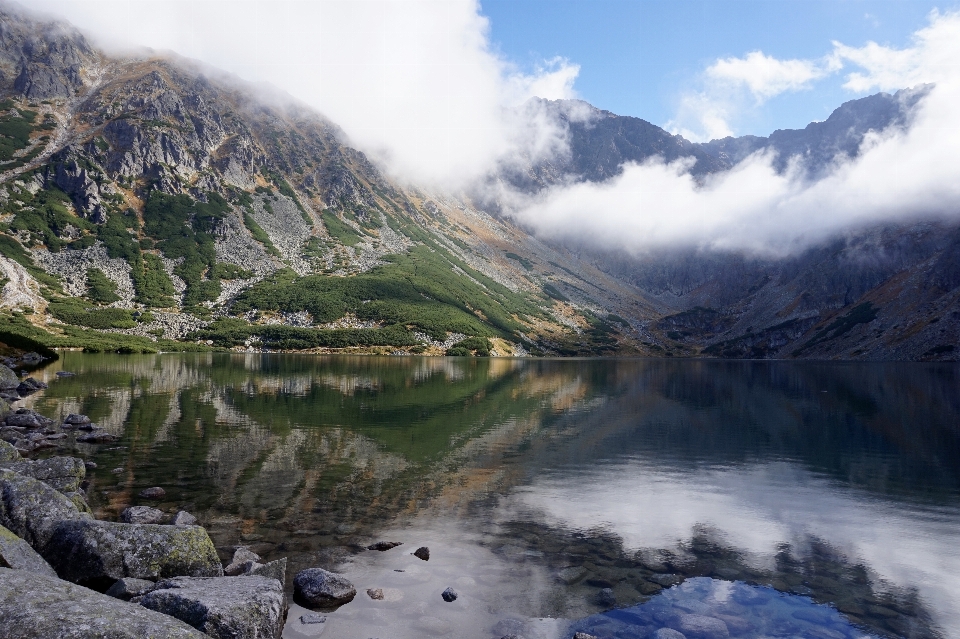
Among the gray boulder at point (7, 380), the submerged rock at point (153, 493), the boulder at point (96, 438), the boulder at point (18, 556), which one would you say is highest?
the boulder at point (18, 556)

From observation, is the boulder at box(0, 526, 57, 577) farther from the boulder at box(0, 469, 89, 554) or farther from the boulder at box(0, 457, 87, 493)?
the boulder at box(0, 457, 87, 493)

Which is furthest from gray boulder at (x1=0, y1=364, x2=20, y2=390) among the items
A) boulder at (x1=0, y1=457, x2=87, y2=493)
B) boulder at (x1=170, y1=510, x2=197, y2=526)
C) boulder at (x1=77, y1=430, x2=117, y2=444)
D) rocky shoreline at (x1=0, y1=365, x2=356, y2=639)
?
boulder at (x1=170, y1=510, x2=197, y2=526)

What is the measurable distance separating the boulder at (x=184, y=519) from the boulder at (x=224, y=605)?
6650mm

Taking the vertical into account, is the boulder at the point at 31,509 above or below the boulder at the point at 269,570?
above

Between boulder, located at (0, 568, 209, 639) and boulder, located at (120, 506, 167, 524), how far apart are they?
10647mm

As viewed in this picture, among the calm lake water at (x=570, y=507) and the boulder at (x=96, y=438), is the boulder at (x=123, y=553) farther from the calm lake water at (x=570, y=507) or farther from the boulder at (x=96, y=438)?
the boulder at (x=96, y=438)

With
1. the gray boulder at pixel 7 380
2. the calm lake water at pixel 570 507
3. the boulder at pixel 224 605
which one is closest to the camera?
the boulder at pixel 224 605

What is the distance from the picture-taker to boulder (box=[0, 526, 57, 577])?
9.77 m

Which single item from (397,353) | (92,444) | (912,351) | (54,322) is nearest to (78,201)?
(54,322)

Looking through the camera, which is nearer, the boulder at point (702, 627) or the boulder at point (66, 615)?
the boulder at point (66, 615)

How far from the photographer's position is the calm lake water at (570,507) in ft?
43.4

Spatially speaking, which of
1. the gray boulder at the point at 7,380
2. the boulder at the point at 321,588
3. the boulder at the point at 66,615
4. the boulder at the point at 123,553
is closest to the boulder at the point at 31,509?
the boulder at the point at 123,553

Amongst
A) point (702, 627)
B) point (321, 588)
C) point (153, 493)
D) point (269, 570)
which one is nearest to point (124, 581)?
point (269, 570)

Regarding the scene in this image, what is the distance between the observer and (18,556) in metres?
10.2
